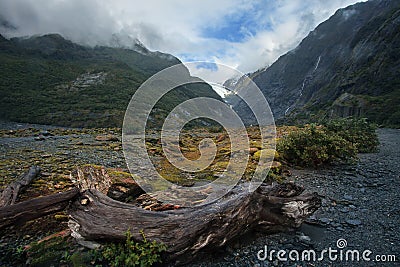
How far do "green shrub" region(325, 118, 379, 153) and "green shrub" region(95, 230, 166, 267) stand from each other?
11553 millimetres

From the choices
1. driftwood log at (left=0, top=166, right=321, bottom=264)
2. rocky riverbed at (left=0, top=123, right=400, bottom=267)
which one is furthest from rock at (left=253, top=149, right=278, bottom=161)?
driftwood log at (left=0, top=166, right=321, bottom=264)

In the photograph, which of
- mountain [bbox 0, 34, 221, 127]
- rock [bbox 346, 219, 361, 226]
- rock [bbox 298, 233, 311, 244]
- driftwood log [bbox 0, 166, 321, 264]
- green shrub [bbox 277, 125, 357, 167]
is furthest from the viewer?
mountain [bbox 0, 34, 221, 127]

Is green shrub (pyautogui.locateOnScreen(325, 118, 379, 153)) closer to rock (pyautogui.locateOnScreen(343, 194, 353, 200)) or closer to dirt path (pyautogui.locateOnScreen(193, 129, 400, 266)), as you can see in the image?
dirt path (pyautogui.locateOnScreen(193, 129, 400, 266))

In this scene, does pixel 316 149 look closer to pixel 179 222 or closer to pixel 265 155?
pixel 265 155

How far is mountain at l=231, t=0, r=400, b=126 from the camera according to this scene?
182 ft

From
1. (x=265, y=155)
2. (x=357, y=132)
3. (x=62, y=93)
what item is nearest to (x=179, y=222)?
(x=265, y=155)

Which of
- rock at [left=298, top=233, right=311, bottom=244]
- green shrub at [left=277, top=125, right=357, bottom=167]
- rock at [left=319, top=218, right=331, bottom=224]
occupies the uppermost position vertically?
green shrub at [left=277, top=125, right=357, bottom=167]

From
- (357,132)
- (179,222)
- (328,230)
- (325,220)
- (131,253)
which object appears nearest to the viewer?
(131,253)

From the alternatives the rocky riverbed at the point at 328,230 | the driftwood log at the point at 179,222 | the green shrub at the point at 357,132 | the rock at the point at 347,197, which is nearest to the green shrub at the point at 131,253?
the driftwood log at the point at 179,222

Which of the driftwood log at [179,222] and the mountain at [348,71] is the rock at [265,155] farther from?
the driftwood log at [179,222]

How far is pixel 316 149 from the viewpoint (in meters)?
9.25

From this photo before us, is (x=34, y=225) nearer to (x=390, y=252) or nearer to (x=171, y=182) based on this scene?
(x=171, y=182)

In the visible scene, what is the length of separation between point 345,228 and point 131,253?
4198 millimetres

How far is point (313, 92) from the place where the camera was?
418 ft
